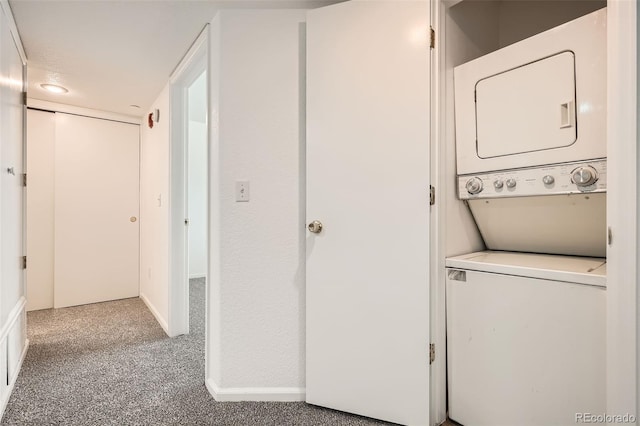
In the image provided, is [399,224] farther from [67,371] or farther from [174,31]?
[67,371]

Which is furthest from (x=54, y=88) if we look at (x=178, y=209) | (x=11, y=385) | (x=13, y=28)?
(x=11, y=385)

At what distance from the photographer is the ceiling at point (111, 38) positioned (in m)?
1.59

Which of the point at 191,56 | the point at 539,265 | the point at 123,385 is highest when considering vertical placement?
the point at 191,56

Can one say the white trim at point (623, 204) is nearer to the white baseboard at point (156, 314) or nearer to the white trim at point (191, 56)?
the white trim at point (191, 56)

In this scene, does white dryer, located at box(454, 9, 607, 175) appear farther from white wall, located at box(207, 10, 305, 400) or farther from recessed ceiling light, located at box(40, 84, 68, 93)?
recessed ceiling light, located at box(40, 84, 68, 93)

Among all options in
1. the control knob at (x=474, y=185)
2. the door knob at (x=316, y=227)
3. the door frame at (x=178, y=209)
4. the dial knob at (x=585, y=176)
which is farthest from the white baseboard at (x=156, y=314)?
the dial knob at (x=585, y=176)

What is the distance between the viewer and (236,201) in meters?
A: 1.61

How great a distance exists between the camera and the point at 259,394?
160 centimetres

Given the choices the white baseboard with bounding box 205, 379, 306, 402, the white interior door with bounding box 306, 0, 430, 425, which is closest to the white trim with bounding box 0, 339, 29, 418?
the white baseboard with bounding box 205, 379, 306, 402

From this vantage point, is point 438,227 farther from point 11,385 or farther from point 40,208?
point 40,208

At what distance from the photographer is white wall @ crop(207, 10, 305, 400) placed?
160 centimetres

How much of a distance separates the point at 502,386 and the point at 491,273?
0.44 metres

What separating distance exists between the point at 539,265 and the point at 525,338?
0.28 metres

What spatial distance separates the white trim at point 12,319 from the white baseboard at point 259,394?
107 cm
